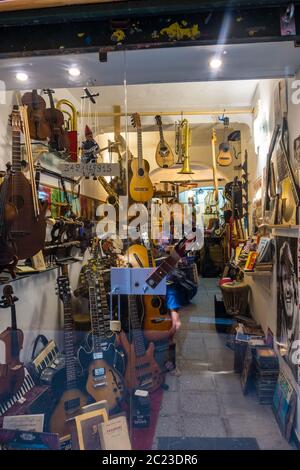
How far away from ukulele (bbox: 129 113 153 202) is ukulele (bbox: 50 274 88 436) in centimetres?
82

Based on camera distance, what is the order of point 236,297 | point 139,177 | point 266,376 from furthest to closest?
1. point 236,297
2. point 139,177
3. point 266,376

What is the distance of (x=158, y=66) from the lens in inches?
66.9

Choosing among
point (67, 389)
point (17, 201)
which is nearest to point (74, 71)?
point (17, 201)

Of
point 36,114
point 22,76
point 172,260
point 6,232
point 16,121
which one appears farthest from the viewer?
point 172,260

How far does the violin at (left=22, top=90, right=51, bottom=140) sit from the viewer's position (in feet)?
6.51

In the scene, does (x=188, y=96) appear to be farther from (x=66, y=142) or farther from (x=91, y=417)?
(x=91, y=417)

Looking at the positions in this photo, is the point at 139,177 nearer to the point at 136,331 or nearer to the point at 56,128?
the point at 56,128

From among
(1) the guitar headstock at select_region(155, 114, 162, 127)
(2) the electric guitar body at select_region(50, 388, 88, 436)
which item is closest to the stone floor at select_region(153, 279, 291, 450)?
(2) the electric guitar body at select_region(50, 388, 88, 436)

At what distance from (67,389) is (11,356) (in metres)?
0.42

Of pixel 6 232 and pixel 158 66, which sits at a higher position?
pixel 158 66

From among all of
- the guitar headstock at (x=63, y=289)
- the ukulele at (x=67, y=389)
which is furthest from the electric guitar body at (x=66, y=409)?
the guitar headstock at (x=63, y=289)

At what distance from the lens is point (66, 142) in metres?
2.21
